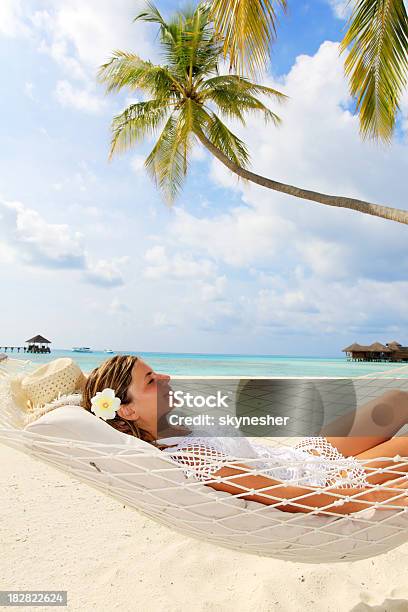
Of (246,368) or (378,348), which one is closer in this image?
(246,368)

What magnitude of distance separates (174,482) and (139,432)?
0.69ft

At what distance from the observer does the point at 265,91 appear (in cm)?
516

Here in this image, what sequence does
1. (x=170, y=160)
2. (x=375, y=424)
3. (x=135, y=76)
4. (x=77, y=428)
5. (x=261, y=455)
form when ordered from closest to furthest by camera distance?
(x=77, y=428)
(x=261, y=455)
(x=375, y=424)
(x=135, y=76)
(x=170, y=160)

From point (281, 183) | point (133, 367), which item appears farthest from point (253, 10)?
point (133, 367)

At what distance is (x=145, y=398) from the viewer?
96 cm

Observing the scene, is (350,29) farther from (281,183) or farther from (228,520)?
(228,520)

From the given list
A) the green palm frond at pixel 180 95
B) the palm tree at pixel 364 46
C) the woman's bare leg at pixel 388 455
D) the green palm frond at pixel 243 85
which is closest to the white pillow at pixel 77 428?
the woman's bare leg at pixel 388 455

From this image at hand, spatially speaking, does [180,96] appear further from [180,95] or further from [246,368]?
[246,368]

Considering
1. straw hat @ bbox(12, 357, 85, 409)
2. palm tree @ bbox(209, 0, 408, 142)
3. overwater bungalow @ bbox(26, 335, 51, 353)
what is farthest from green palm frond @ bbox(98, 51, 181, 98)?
overwater bungalow @ bbox(26, 335, 51, 353)

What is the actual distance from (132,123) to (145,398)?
16.0ft

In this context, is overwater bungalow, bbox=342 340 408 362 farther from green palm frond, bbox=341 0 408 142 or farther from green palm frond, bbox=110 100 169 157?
green palm frond, bbox=341 0 408 142

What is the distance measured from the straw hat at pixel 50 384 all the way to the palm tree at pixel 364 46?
180 cm

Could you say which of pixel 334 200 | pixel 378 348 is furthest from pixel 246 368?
pixel 334 200

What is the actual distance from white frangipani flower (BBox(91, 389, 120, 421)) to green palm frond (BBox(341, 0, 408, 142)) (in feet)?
8.35
